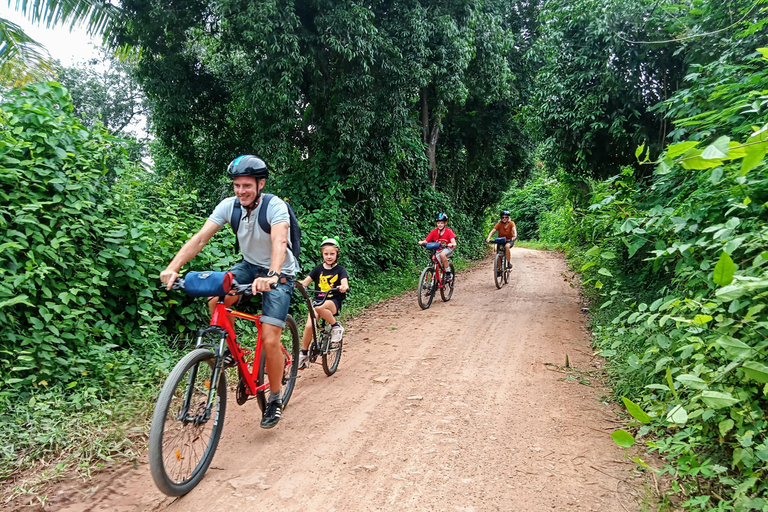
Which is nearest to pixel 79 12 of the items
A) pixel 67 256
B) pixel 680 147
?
pixel 67 256

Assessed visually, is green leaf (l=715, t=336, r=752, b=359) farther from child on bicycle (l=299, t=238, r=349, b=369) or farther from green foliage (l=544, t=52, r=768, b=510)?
child on bicycle (l=299, t=238, r=349, b=369)

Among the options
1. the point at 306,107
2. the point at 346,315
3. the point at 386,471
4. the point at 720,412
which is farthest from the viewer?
the point at 306,107

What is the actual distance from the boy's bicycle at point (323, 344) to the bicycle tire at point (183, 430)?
1654 mm

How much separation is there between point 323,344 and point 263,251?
5.65 ft

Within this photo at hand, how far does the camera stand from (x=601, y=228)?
5805mm

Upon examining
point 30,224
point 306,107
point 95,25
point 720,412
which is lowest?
point 720,412

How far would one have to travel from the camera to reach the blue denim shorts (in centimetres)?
340

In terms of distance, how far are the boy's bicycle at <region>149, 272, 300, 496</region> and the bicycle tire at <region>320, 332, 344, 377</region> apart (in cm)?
160

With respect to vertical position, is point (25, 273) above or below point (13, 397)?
above

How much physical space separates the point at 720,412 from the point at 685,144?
6.88 feet

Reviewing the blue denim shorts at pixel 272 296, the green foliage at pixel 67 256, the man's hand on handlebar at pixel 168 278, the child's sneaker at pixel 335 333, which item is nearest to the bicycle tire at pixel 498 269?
the child's sneaker at pixel 335 333

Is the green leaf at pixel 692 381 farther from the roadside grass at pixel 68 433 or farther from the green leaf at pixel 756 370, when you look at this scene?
the roadside grass at pixel 68 433

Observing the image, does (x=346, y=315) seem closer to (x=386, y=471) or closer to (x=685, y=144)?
(x=386, y=471)

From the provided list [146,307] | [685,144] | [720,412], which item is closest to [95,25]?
[146,307]
